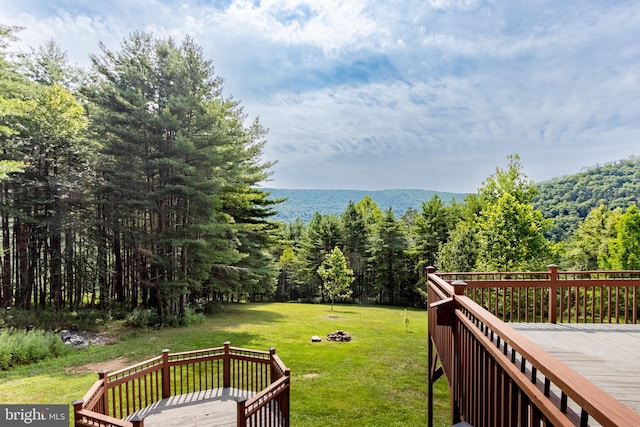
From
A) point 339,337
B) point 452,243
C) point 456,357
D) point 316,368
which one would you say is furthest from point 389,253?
point 456,357

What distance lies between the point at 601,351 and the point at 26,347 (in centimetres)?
1217

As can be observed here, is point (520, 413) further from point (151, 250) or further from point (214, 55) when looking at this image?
point (214, 55)

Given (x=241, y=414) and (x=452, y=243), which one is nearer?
(x=241, y=414)

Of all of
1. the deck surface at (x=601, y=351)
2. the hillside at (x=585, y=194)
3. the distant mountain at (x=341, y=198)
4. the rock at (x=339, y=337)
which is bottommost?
the rock at (x=339, y=337)

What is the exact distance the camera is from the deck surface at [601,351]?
279 cm

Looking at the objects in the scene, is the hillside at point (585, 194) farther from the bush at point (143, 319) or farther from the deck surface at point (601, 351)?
the bush at point (143, 319)

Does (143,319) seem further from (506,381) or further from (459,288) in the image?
(506,381)

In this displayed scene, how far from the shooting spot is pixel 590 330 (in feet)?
15.2

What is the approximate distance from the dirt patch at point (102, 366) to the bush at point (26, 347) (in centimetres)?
150

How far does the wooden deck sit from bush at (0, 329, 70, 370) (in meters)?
5.38

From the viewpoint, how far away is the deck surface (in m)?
2.79

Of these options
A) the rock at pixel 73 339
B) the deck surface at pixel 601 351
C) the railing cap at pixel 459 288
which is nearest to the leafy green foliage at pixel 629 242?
the deck surface at pixel 601 351

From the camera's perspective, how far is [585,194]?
37.9m

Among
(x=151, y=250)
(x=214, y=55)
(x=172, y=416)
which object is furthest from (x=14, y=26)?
(x=172, y=416)
